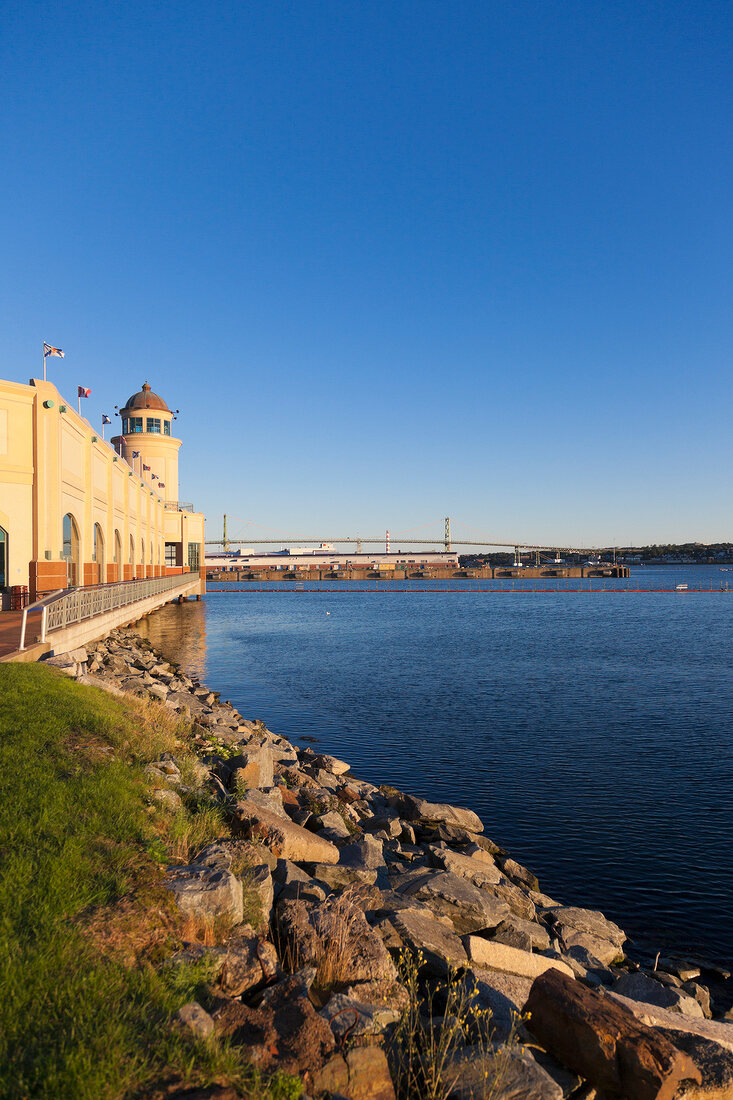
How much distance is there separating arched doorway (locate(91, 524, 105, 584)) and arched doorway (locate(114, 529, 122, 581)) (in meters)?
2.71

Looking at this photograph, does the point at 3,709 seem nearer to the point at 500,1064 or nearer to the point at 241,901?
the point at 241,901

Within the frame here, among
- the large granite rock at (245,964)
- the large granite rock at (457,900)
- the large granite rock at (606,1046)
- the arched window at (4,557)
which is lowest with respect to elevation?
the large granite rock at (457,900)

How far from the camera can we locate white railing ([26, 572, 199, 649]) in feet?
68.0

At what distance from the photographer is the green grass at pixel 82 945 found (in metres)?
3.96

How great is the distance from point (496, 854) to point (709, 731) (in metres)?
12.9

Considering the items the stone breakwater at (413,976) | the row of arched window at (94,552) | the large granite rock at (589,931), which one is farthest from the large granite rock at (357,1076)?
the row of arched window at (94,552)

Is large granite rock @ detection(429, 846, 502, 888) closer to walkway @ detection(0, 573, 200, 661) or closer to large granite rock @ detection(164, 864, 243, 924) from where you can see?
large granite rock @ detection(164, 864, 243, 924)

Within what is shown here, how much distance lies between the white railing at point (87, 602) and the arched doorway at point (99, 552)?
2.12 meters

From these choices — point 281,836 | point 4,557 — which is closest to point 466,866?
point 281,836

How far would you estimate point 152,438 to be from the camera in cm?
7719

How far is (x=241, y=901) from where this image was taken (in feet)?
20.3

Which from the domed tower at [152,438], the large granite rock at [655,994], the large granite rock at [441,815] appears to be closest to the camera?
the large granite rock at [655,994]

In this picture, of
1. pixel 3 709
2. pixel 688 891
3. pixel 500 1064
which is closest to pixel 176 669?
pixel 3 709

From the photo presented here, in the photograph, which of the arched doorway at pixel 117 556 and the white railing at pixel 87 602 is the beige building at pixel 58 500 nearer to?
the arched doorway at pixel 117 556
